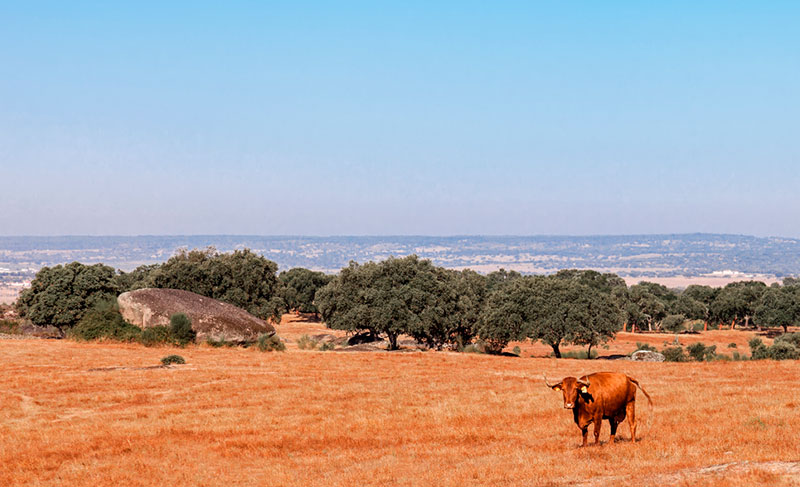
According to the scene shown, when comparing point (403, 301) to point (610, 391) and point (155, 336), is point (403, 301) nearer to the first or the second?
point (155, 336)

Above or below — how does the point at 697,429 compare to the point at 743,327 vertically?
above

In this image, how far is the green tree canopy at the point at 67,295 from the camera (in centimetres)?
6047

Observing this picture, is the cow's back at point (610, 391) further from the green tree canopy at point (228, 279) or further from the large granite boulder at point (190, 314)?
the green tree canopy at point (228, 279)

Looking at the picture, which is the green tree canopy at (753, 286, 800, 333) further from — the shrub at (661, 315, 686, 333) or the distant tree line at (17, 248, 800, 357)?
the distant tree line at (17, 248, 800, 357)

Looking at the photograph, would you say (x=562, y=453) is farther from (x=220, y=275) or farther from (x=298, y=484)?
(x=220, y=275)

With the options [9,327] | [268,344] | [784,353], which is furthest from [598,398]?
[9,327]

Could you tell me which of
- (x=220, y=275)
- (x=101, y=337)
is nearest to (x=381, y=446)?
(x=101, y=337)

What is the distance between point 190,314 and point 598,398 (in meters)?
36.4

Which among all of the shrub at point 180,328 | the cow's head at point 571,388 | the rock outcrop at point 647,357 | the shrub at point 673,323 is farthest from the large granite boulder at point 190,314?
the shrub at point 673,323

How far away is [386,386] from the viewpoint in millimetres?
31438

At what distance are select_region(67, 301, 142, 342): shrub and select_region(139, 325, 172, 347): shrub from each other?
639 mm

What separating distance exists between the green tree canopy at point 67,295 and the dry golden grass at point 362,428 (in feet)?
76.7

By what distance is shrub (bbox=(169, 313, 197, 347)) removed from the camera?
156ft

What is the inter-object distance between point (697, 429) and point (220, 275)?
56594mm
